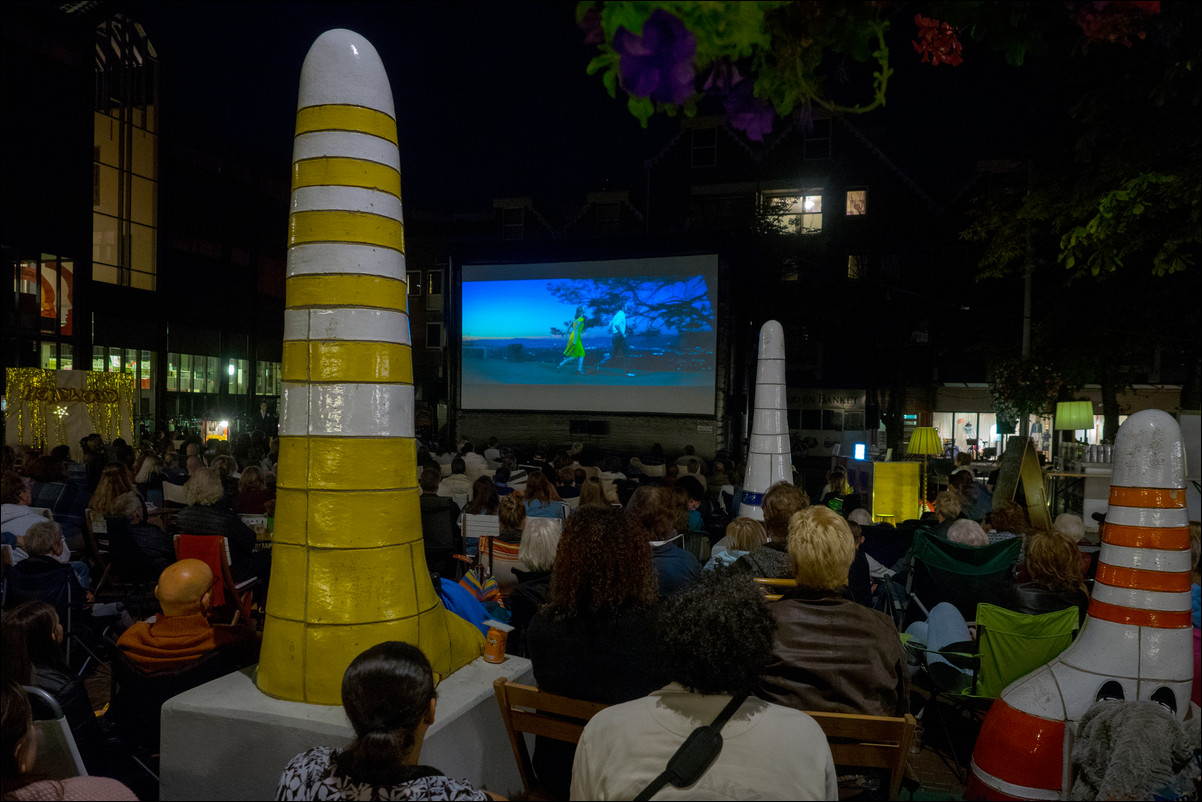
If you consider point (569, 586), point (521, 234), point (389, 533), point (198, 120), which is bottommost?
point (569, 586)

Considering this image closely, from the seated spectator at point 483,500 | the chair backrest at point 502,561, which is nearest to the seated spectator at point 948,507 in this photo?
the chair backrest at point 502,561

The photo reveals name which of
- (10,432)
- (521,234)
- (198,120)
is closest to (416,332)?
(521,234)

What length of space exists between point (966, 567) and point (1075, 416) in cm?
693

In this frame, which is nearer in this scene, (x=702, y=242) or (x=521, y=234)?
(x=702, y=242)

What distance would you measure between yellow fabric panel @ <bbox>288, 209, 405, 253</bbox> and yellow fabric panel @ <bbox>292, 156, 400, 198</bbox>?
0.10 meters

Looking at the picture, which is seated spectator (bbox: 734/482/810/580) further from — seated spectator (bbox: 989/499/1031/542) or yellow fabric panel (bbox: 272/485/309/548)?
seated spectator (bbox: 989/499/1031/542)

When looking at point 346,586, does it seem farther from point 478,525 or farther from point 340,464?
point 478,525

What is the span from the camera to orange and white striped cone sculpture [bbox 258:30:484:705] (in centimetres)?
246

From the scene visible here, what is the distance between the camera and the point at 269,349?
105ft

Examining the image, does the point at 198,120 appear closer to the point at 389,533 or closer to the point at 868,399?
the point at 868,399

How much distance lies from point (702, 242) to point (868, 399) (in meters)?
9.34

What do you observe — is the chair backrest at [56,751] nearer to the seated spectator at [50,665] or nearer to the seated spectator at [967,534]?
the seated spectator at [50,665]

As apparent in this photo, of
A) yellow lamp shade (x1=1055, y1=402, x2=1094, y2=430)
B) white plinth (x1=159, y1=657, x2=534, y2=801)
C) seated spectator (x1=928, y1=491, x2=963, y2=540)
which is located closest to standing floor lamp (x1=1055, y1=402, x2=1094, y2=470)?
yellow lamp shade (x1=1055, y1=402, x2=1094, y2=430)

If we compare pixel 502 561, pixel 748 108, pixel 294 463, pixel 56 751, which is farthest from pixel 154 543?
pixel 748 108
